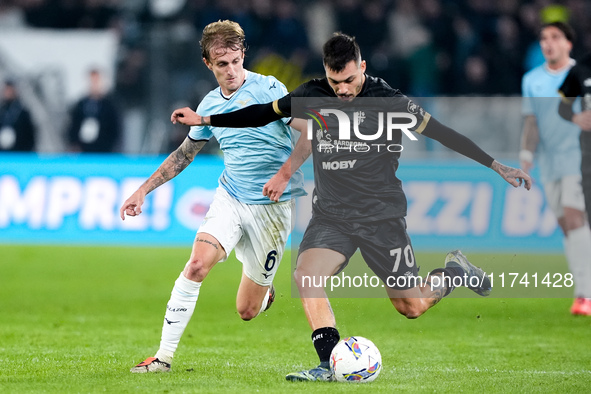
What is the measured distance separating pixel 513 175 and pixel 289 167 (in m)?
1.42

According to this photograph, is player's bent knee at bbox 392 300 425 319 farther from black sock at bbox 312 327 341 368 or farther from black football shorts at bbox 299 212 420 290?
black sock at bbox 312 327 341 368

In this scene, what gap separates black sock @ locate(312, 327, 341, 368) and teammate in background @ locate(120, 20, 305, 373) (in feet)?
2.96

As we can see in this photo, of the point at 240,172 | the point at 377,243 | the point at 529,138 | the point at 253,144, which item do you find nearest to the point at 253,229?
the point at 240,172

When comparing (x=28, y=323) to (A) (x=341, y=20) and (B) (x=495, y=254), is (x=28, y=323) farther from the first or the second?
(A) (x=341, y=20)

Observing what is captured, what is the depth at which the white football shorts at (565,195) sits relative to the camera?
9859 millimetres

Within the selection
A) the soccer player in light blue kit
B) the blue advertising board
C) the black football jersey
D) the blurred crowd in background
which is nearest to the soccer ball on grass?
the black football jersey

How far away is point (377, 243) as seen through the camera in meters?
6.69

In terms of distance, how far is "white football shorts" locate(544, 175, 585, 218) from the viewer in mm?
9859

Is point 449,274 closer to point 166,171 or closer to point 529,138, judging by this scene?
point 166,171

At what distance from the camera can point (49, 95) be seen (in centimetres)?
1631

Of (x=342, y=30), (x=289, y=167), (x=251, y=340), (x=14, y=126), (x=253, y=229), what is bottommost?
(x=251, y=340)

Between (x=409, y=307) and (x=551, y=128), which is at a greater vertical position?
(x=551, y=128)

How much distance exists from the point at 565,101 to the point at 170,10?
34.8 feet

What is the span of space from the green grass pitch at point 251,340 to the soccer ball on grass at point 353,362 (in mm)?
119
